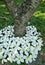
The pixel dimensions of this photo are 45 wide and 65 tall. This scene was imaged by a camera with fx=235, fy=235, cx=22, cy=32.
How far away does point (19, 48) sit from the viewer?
4.94m

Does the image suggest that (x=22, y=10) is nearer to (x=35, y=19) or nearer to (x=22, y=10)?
(x=22, y=10)

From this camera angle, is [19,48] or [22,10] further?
[22,10]

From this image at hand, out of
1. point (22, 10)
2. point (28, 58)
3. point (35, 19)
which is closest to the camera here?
point (28, 58)

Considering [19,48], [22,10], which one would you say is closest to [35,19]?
[22,10]

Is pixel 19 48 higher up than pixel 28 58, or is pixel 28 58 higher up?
pixel 19 48

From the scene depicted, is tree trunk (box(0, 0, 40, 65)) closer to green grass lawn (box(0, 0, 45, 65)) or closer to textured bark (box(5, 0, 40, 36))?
textured bark (box(5, 0, 40, 36))

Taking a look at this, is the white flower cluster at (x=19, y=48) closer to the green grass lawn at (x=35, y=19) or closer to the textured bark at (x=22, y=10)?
the textured bark at (x=22, y=10)

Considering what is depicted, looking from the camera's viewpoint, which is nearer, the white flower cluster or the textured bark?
the white flower cluster

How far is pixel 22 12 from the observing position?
5.21 metres

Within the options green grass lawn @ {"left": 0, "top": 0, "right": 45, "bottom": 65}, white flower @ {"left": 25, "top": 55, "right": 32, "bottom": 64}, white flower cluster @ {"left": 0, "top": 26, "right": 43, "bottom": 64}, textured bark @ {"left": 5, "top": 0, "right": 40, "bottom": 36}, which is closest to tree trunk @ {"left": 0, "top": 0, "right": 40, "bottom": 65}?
textured bark @ {"left": 5, "top": 0, "right": 40, "bottom": 36}

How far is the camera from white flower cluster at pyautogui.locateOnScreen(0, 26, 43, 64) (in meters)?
4.86

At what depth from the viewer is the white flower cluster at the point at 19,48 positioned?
191 inches

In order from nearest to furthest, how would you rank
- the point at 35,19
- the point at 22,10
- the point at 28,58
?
the point at 28,58 < the point at 22,10 < the point at 35,19

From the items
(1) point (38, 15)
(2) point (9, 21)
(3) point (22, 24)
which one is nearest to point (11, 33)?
(3) point (22, 24)
